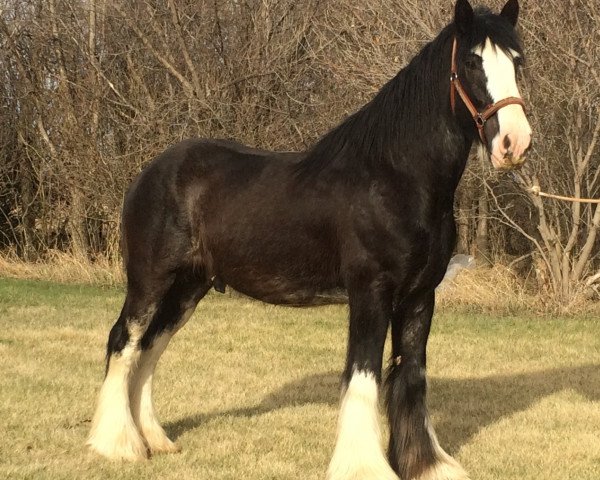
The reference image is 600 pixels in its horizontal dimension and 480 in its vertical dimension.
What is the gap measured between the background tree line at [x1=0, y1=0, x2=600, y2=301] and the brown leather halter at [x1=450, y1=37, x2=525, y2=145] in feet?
21.7

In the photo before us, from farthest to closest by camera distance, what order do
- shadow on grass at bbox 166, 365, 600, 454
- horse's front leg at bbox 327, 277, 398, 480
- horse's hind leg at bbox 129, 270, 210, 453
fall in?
1. shadow on grass at bbox 166, 365, 600, 454
2. horse's hind leg at bbox 129, 270, 210, 453
3. horse's front leg at bbox 327, 277, 398, 480

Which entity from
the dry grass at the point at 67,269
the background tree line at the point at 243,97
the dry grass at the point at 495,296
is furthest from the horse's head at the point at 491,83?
the dry grass at the point at 67,269

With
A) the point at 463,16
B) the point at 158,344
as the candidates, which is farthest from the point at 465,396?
the point at 463,16

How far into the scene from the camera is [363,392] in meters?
4.30

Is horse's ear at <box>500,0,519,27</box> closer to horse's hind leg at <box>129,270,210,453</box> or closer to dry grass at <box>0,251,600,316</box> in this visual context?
horse's hind leg at <box>129,270,210,453</box>

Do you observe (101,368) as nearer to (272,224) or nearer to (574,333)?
(272,224)

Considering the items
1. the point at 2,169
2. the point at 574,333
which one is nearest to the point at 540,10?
the point at 574,333

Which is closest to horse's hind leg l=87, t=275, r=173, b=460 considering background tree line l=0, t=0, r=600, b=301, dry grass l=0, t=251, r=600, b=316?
background tree line l=0, t=0, r=600, b=301

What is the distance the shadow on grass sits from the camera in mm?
5918

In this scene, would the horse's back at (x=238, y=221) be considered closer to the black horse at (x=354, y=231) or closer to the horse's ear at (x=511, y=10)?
the black horse at (x=354, y=231)

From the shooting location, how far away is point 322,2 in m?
13.8

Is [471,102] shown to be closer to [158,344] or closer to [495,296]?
[158,344]

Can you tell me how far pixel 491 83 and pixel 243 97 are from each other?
10062mm

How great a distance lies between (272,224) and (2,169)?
14.5 metres
